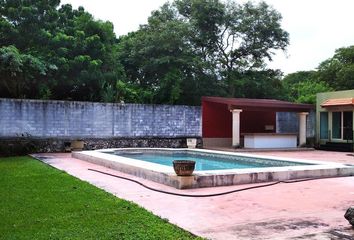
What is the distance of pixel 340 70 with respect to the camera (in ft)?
106

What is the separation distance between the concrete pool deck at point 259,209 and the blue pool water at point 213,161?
3.42 meters

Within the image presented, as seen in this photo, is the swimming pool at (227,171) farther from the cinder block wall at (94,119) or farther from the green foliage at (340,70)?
the green foliage at (340,70)

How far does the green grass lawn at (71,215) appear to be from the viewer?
4324 millimetres

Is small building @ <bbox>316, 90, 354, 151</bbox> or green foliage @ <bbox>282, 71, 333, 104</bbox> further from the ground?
green foliage @ <bbox>282, 71, 333, 104</bbox>

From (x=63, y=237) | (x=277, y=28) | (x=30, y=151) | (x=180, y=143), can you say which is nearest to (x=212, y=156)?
(x=180, y=143)

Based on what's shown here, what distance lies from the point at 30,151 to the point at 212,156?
7256 millimetres

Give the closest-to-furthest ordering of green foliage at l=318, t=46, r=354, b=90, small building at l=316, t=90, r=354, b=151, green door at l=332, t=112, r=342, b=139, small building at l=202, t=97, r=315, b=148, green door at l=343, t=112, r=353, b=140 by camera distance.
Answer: small building at l=202, t=97, r=315, b=148 < small building at l=316, t=90, r=354, b=151 < green door at l=343, t=112, r=353, b=140 < green door at l=332, t=112, r=342, b=139 < green foliage at l=318, t=46, r=354, b=90

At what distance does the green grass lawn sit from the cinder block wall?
28.9ft

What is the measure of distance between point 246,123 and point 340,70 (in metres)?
15.5

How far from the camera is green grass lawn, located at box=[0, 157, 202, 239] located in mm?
4324

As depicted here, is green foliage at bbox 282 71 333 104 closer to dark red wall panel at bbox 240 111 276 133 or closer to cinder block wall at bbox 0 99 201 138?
dark red wall panel at bbox 240 111 276 133

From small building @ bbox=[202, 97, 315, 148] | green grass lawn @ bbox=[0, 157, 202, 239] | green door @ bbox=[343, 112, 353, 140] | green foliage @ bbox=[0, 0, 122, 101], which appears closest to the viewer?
green grass lawn @ bbox=[0, 157, 202, 239]

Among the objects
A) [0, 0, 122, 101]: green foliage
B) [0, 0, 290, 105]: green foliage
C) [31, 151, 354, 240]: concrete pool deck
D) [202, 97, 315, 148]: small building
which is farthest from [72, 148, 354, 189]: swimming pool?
[0, 0, 290, 105]: green foliage

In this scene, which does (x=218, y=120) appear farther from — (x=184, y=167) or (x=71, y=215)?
(x=71, y=215)
